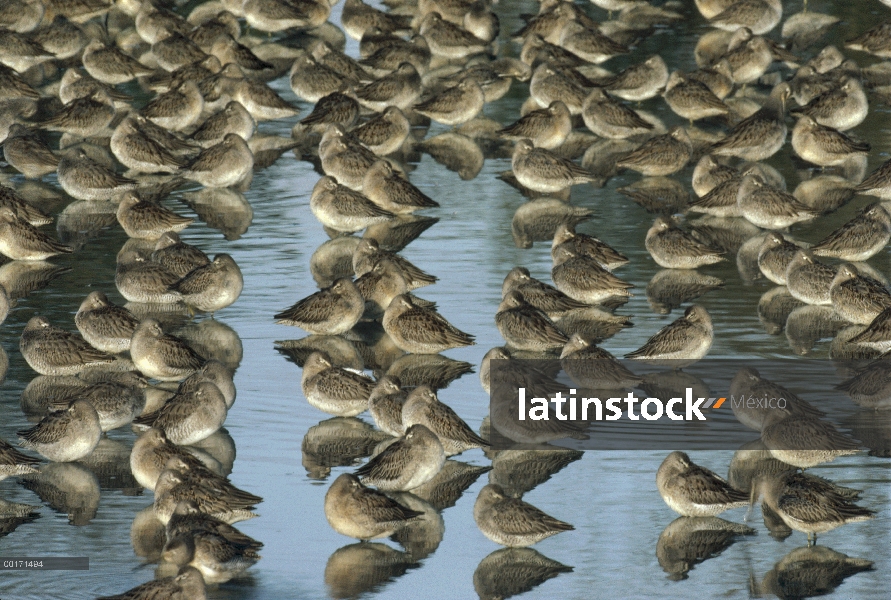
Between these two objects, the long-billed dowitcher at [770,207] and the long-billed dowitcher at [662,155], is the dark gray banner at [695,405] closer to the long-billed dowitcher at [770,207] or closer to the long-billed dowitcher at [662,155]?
the long-billed dowitcher at [770,207]

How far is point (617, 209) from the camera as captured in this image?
18.2 metres

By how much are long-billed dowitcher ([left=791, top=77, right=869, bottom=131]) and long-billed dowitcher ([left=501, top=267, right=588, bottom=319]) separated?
717 centimetres

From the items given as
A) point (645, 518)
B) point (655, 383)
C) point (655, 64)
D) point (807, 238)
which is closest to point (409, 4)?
point (655, 64)

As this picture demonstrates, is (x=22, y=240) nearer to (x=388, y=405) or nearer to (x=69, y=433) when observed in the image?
(x=69, y=433)

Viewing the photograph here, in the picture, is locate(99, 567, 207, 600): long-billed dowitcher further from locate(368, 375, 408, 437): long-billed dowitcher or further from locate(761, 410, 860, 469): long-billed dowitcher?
locate(761, 410, 860, 469): long-billed dowitcher

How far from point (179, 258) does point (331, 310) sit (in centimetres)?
209

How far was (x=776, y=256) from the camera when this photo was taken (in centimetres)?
1518

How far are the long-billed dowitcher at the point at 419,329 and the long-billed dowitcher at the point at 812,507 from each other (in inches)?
163

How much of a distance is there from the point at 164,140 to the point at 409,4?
10.3m

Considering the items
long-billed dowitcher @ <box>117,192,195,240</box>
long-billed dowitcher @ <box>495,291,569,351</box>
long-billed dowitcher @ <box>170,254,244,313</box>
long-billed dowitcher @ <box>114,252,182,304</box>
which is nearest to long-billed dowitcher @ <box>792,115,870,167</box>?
long-billed dowitcher @ <box>495,291,569,351</box>

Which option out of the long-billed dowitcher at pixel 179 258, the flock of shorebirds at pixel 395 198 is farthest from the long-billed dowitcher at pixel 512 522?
the long-billed dowitcher at pixel 179 258

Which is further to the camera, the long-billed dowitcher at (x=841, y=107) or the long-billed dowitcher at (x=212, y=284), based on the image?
the long-billed dowitcher at (x=841, y=107)

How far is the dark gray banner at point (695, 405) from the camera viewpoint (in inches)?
444

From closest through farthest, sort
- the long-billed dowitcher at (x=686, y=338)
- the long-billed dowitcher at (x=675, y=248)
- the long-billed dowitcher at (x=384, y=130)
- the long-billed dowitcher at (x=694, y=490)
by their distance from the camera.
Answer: the long-billed dowitcher at (x=694, y=490) < the long-billed dowitcher at (x=686, y=338) < the long-billed dowitcher at (x=675, y=248) < the long-billed dowitcher at (x=384, y=130)
